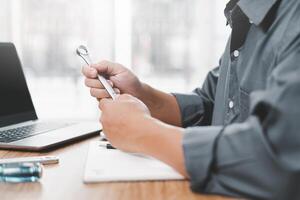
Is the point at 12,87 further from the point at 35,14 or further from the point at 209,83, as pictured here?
the point at 35,14

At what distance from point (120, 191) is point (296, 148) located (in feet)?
0.80

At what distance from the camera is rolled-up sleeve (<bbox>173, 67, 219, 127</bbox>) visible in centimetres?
112

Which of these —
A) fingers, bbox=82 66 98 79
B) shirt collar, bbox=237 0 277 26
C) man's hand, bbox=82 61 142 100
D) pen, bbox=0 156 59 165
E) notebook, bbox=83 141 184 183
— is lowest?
pen, bbox=0 156 59 165

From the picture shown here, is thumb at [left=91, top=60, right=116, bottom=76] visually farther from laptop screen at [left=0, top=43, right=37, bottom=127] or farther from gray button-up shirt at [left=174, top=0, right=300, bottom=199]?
gray button-up shirt at [left=174, top=0, right=300, bottom=199]

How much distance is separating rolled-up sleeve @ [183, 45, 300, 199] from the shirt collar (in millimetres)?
173

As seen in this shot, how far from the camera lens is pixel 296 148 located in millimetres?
527

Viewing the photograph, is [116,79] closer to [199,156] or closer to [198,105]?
[198,105]

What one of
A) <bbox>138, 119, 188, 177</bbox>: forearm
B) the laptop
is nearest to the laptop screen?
the laptop

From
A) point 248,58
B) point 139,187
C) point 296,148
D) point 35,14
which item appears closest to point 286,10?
point 248,58

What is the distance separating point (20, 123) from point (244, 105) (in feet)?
2.06

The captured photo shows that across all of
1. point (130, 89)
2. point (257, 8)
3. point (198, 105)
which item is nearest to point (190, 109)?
point (198, 105)

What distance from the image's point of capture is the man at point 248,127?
534 millimetres

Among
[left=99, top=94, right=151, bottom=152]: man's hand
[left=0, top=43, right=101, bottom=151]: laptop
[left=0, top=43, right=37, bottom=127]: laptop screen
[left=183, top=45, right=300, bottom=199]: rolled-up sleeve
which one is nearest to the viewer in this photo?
[left=183, top=45, right=300, bottom=199]: rolled-up sleeve

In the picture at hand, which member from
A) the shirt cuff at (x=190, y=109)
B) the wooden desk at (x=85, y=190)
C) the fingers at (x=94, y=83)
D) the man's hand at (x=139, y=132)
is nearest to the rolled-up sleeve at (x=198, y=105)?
the shirt cuff at (x=190, y=109)
